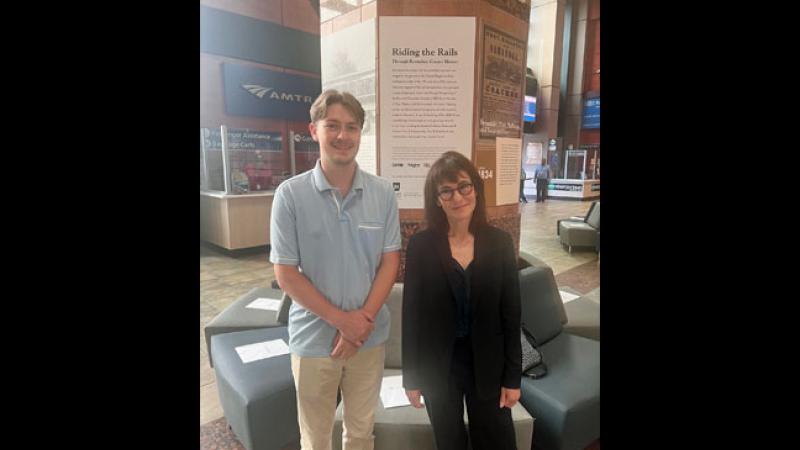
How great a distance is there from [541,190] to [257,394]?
996mm

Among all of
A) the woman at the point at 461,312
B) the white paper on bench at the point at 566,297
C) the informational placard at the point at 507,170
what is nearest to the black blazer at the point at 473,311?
the woman at the point at 461,312

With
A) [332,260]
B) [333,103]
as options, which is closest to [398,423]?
[332,260]

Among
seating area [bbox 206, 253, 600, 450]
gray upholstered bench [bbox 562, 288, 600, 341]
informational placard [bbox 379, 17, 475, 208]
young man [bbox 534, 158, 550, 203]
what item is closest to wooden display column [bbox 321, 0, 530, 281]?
informational placard [bbox 379, 17, 475, 208]

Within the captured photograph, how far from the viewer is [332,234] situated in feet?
2.58

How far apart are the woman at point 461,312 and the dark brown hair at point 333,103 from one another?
0.69 feet

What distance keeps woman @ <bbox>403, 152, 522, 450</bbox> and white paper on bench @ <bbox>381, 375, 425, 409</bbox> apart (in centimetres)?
11

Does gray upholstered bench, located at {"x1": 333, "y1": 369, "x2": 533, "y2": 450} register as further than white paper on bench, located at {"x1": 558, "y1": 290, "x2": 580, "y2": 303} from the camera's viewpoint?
No

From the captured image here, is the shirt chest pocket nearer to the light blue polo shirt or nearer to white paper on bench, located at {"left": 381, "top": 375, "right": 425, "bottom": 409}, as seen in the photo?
the light blue polo shirt

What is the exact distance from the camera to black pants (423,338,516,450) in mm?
889

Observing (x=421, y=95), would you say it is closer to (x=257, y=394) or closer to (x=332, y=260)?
(x=332, y=260)
